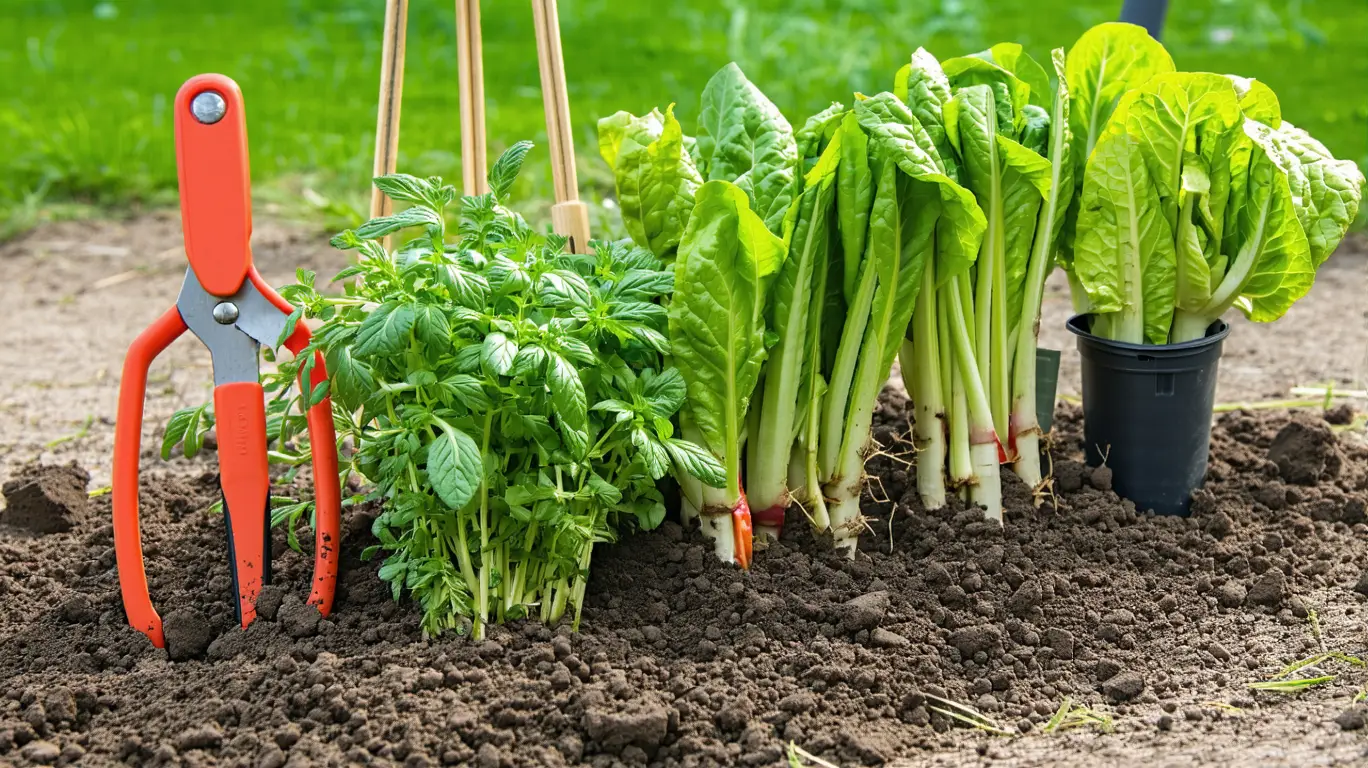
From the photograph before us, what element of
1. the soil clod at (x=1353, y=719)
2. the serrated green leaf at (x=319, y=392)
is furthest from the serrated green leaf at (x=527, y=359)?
the soil clod at (x=1353, y=719)

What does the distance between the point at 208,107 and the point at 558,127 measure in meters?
0.72

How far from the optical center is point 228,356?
235cm

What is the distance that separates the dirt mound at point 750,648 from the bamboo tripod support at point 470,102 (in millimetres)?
672

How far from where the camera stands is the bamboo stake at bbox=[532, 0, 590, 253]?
2707 mm

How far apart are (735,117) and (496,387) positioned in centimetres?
83

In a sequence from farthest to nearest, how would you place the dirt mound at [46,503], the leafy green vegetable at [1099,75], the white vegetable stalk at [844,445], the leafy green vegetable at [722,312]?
1. the dirt mound at [46,503]
2. the leafy green vegetable at [1099,75]
3. the white vegetable stalk at [844,445]
4. the leafy green vegetable at [722,312]

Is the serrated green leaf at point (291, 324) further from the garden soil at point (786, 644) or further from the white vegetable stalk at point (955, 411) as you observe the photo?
the white vegetable stalk at point (955, 411)

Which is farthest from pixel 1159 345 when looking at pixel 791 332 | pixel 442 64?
pixel 442 64

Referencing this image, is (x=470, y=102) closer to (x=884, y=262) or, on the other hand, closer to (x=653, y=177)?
(x=653, y=177)

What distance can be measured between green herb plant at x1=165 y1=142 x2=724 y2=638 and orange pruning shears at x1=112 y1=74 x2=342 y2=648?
62mm

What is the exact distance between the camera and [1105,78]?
288cm

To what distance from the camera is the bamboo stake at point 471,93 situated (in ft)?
8.94

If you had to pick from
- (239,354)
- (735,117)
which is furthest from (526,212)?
(239,354)

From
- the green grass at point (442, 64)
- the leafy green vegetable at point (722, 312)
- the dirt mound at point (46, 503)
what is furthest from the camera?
the green grass at point (442, 64)
